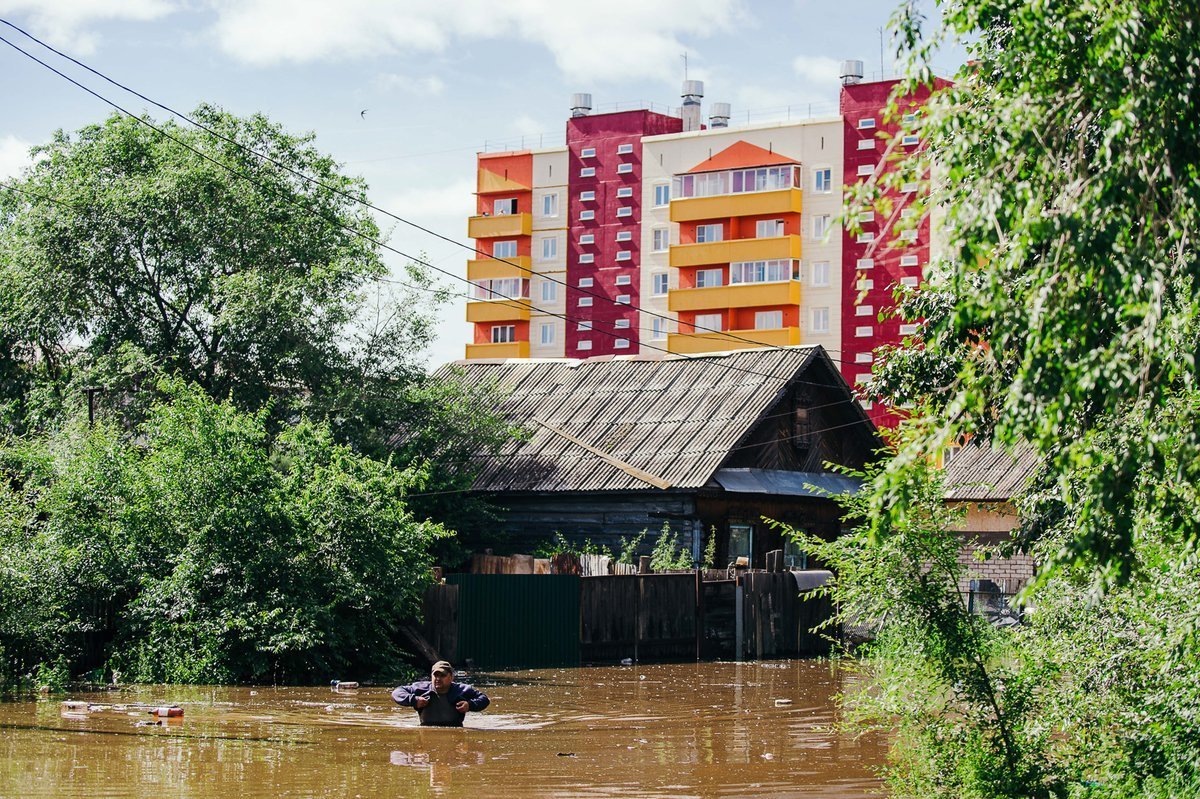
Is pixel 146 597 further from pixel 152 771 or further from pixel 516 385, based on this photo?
pixel 516 385

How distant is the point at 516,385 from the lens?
120ft

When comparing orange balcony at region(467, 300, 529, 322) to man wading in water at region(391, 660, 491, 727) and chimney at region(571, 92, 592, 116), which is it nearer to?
chimney at region(571, 92, 592, 116)

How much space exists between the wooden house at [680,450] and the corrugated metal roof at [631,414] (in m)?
0.04

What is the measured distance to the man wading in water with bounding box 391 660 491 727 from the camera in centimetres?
1589

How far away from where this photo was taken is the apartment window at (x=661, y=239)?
8101 centimetres

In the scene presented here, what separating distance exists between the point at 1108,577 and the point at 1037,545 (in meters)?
6.36

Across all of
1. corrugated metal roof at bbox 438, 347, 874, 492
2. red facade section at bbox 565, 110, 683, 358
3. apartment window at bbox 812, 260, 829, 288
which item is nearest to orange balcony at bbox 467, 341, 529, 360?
red facade section at bbox 565, 110, 683, 358

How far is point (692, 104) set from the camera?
3300 inches

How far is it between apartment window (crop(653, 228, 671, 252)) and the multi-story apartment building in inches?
2.2

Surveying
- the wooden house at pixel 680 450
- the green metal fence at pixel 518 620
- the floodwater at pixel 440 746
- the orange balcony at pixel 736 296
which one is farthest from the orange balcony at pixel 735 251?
the floodwater at pixel 440 746

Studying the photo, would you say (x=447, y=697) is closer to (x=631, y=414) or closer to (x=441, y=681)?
(x=441, y=681)

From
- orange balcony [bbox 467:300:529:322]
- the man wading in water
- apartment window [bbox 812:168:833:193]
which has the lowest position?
the man wading in water

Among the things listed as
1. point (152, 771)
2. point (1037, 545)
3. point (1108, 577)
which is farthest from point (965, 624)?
point (152, 771)

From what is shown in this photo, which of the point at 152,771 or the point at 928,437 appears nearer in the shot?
the point at 928,437
